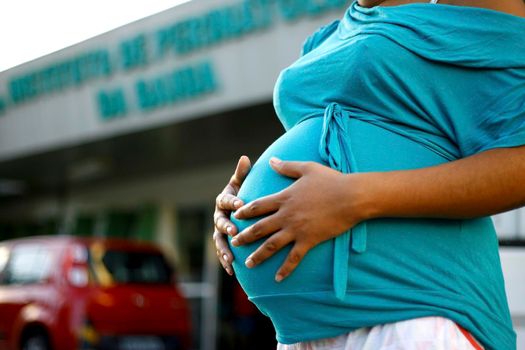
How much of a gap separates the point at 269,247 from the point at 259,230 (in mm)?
39

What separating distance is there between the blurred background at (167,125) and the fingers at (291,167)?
7.30 metres

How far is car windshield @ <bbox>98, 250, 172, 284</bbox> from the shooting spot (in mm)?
8359

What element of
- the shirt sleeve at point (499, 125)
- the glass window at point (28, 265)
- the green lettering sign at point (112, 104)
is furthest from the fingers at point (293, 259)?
the green lettering sign at point (112, 104)

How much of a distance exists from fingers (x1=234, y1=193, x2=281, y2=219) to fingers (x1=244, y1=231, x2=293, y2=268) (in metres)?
0.06

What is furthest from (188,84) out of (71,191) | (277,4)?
(71,191)

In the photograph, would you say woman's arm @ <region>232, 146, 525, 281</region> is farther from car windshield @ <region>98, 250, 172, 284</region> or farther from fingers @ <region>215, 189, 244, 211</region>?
car windshield @ <region>98, 250, 172, 284</region>

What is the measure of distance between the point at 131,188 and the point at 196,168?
1.98 metres

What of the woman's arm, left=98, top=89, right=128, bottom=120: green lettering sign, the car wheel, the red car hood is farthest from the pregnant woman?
left=98, top=89, right=128, bottom=120: green lettering sign

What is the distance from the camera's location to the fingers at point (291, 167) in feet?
4.92

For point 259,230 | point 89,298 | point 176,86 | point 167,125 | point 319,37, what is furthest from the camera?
point 167,125

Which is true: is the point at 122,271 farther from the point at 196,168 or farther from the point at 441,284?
the point at 441,284

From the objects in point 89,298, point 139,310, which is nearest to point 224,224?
point 89,298

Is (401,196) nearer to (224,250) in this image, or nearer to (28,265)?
(224,250)

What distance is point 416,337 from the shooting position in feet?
4.55
